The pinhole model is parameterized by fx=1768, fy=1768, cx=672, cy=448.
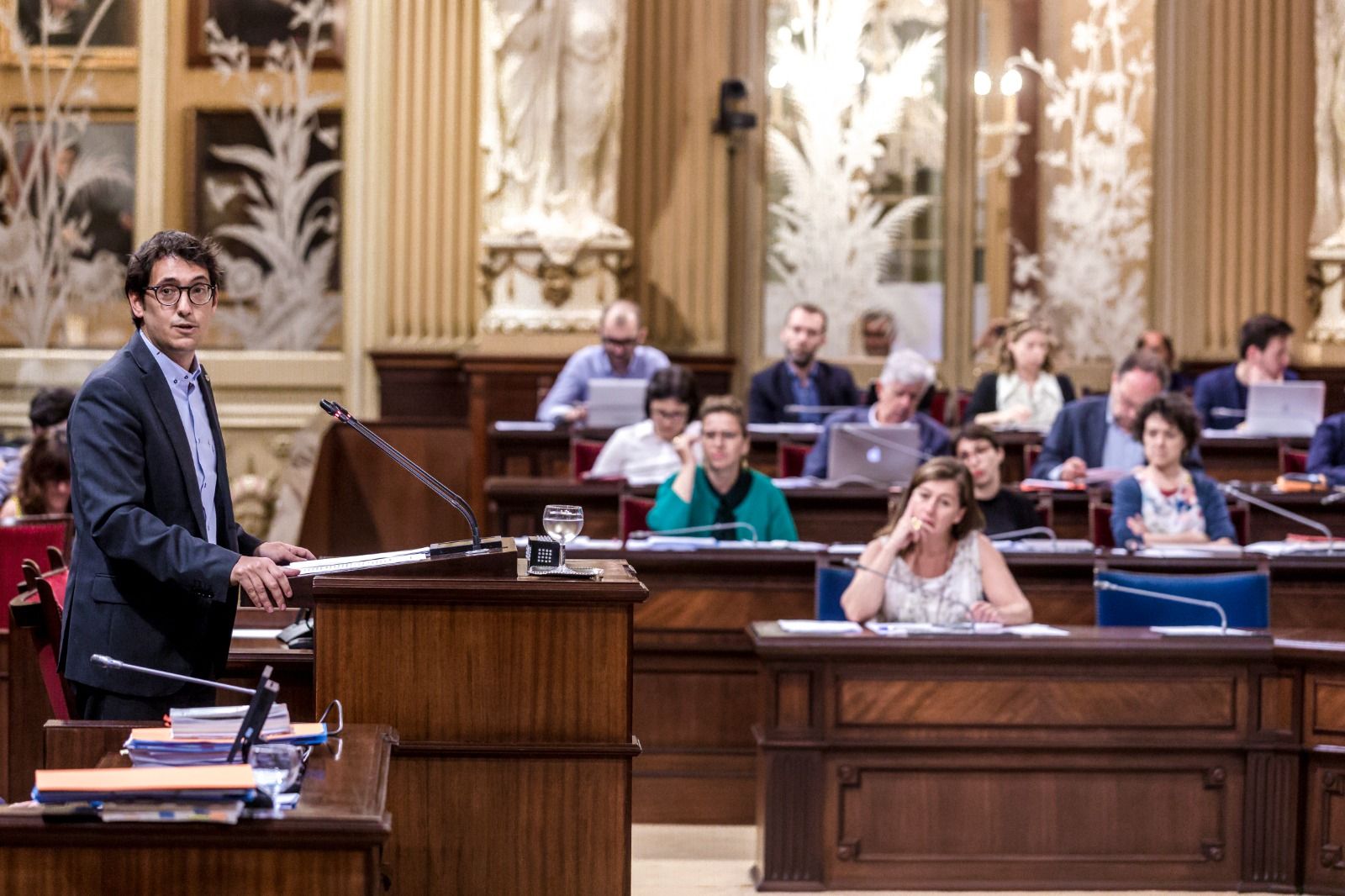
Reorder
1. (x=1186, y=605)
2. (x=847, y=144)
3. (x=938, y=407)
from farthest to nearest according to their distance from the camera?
(x=847, y=144) → (x=938, y=407) → (x=1186, y=605)

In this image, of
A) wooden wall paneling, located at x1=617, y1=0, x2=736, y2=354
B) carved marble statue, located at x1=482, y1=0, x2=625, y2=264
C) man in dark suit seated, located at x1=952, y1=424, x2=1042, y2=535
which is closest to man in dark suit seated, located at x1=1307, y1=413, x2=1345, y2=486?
man in dark suit seated, located at x1=952, y1=424, x2=1042, y2=535

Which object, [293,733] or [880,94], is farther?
[880,94]

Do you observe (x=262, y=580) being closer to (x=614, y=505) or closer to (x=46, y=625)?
(x=46, y=625)

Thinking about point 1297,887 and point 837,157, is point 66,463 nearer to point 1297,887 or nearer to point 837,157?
point 1297,887

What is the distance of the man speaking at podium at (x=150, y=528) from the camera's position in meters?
2.61

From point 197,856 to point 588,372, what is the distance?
6.15m

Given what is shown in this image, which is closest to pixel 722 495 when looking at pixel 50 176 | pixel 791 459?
pixel 791 459

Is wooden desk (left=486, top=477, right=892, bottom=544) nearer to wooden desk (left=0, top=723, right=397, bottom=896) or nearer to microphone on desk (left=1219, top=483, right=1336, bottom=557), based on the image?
microphone on desk (left=1219, top=483, right=1336, bottom=557)

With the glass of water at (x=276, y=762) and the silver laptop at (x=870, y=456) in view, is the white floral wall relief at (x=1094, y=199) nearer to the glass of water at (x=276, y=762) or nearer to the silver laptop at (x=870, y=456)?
the silver laptop at (x=870, y=456)

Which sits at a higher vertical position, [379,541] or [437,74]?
[437,74]

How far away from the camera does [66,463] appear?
5324 millimetres

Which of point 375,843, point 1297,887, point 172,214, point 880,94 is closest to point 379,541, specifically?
point 172,214

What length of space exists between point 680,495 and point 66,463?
1899 millimetres

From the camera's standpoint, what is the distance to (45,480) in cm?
531
